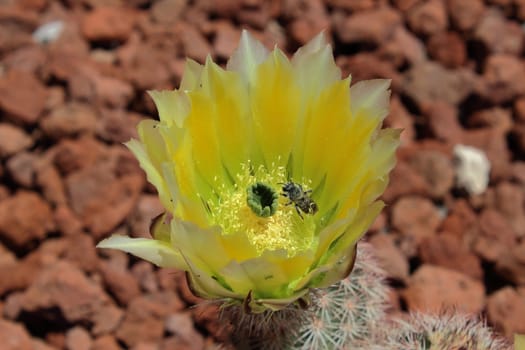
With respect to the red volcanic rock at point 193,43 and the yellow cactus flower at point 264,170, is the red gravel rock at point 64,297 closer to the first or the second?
the yellow cactus flower at point 264,170

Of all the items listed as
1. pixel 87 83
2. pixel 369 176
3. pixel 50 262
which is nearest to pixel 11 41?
pixel 87 83

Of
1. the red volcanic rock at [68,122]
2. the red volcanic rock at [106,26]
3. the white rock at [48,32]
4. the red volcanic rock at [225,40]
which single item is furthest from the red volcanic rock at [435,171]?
the white rock at [48,32]

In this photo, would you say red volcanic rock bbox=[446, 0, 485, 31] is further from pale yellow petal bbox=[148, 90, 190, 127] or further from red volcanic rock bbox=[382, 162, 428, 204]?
pale yellow petal bbox=[148, 90, 190, 127]

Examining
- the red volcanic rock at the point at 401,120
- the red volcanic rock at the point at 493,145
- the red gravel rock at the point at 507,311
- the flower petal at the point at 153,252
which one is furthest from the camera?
A: the red volcanic rock at the point at 401,120

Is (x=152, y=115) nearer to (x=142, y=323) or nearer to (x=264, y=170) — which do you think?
(x=142, y=323)

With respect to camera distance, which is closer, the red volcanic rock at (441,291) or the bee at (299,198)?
the bee at (299,198)

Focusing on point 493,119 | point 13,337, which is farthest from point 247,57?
point 493,119

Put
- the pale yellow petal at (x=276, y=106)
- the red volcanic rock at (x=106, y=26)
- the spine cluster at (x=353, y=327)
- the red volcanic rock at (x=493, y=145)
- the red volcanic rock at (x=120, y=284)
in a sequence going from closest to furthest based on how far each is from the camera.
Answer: the pale yellow petal at (x=276, y=106)
the spine cluster at (x=353, y=327)
the red volcanic rock at (x=120, y=284)
the red volcanic rock at (x=493, y=145)
the red volcanic rock at (x=106, y=26)

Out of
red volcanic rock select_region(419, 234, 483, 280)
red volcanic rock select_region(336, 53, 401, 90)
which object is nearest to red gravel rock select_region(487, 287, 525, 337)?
red volcanic rock select_region(419, 234, 483, 280)
